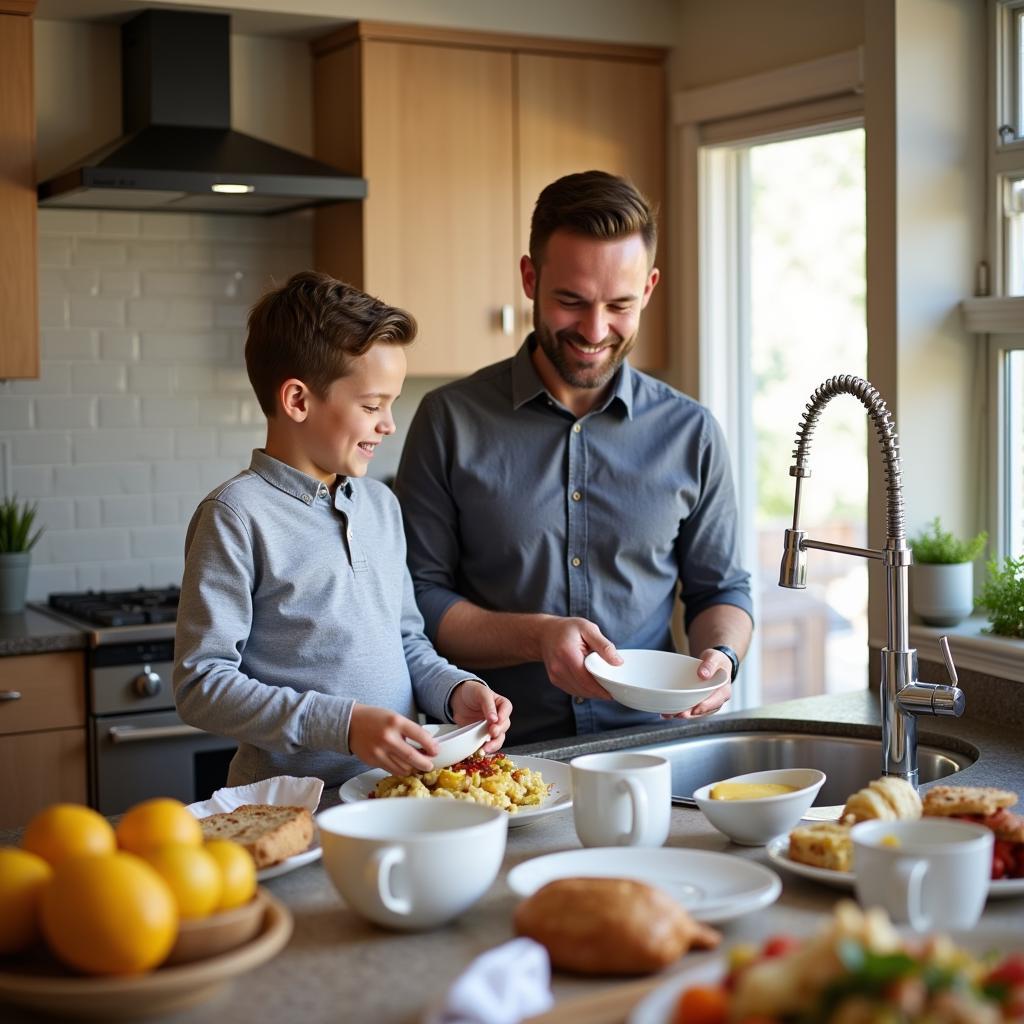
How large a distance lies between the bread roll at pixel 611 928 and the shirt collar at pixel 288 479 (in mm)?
843

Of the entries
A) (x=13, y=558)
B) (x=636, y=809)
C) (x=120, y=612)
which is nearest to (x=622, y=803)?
(x=636, y=809)

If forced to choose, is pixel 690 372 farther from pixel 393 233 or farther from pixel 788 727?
pixel 788 727

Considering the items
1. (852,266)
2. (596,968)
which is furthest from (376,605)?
(852,266)

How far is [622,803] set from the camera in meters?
1.44

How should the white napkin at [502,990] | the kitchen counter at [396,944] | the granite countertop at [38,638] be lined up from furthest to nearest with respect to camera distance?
the granite countertop at [38,638], the kitchen counter at [396,944], the white napkin at [502,990]

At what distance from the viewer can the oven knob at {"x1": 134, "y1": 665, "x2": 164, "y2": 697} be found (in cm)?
321

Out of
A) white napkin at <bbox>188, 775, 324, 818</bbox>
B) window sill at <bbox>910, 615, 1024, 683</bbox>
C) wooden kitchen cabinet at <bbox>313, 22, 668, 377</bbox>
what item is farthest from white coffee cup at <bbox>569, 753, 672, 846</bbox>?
wooden kitchen cabinet at <bbox>313, 22, 668, 377</bbox>

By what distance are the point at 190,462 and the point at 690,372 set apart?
54.4 inches

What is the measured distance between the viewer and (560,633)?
2.03 m

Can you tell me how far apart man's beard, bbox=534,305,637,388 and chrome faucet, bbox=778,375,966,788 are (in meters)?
0.48

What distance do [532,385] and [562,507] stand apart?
21cm

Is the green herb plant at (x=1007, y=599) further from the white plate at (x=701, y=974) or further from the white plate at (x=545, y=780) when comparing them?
the white plate at (x=701, y=974)

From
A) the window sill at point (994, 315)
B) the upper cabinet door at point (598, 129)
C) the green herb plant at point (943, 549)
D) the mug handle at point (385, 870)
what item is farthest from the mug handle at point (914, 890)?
the upper cabinet door at point (598, 129)

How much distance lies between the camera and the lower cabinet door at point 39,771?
3121mm
